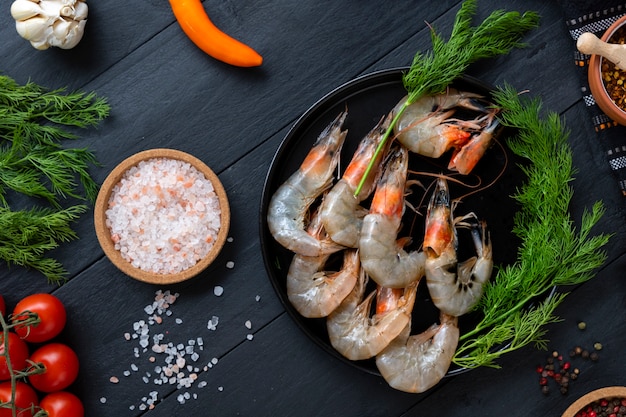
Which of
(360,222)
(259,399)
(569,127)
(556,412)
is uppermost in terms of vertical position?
(569,127)

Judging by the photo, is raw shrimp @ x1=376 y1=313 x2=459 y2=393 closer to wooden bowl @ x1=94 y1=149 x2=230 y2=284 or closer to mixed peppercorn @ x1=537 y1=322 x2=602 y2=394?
mixed peppercorn @ x1=537 y1=322 x2=602 y2=394

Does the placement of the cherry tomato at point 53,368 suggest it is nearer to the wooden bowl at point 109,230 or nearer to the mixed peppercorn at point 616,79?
the wooden bowl at point 109,230

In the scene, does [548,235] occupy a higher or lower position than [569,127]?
lower

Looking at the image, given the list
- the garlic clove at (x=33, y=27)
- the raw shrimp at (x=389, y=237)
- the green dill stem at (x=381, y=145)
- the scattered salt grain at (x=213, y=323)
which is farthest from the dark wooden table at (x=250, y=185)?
Result: the raw shrimp at (x=389, y=237)

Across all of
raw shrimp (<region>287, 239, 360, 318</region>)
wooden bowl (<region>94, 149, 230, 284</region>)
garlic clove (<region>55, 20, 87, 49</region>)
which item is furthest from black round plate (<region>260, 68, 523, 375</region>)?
garlic clove (<region>55, 20, 87, 49</region>)

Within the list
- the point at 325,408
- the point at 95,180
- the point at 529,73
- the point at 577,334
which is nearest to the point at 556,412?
the point at 577,334

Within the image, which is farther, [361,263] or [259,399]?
[259,399]

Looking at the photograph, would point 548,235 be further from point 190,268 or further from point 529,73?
point 190,268
